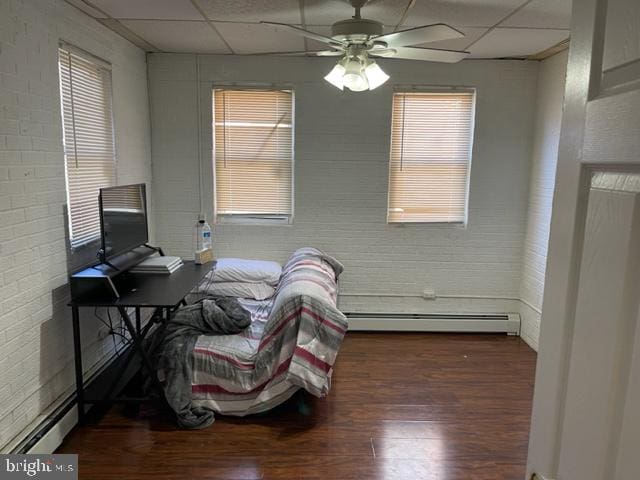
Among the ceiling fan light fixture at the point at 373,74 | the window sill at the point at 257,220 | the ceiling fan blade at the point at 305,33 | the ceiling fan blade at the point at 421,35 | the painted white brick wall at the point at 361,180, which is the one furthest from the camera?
the window sill at the point at 257,220

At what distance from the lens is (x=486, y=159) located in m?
4.25

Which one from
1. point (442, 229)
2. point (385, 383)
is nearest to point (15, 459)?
point (385, 383)

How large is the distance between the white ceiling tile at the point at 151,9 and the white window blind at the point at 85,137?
0.36 meters

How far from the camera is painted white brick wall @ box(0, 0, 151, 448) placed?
87.3 inches

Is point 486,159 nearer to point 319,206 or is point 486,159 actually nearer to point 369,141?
point 369,141

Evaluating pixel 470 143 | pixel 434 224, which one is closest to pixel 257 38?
pixel 470 143

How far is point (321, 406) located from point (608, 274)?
101 inches

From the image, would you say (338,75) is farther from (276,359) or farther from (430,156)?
(430,156)

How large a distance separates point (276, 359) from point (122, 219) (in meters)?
1.34

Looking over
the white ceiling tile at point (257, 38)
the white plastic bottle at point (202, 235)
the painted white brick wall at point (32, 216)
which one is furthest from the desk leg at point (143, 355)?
the white ceiling tile at point (257, 38)

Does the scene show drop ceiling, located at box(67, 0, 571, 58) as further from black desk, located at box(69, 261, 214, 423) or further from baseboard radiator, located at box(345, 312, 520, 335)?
baseboard radiator, located at box(345, 312, 520, 335)

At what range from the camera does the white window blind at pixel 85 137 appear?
279 centimetres

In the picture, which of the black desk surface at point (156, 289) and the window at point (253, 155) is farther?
the window at point (253, 155)

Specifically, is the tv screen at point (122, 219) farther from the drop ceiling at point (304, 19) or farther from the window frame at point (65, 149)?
the drop ceiling at point (304, 19)
